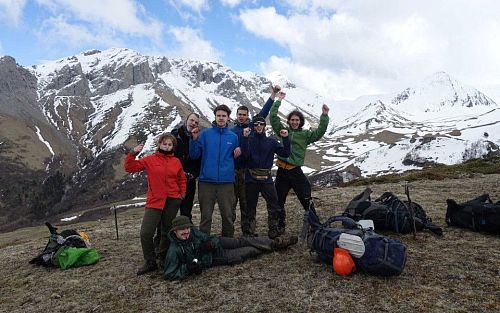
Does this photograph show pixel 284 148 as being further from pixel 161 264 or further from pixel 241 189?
pixel 161 264

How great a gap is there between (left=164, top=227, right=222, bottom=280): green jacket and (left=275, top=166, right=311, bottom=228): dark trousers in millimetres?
3365

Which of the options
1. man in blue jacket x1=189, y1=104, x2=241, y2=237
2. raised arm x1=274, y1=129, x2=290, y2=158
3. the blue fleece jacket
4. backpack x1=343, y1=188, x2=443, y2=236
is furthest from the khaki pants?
backpack x1=343, y1=188, x2=443, y2=236

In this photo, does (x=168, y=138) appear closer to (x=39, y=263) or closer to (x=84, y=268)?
(x=84, y=268)

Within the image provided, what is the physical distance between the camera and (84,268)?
39.6 feet

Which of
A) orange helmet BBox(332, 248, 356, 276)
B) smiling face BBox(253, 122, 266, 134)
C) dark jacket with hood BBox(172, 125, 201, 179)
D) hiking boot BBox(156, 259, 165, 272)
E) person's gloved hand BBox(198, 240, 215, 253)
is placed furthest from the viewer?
smiling face BBox(253, 122, 266, 134)

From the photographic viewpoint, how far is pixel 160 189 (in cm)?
1060

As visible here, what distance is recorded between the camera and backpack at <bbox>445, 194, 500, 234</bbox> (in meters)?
11.9

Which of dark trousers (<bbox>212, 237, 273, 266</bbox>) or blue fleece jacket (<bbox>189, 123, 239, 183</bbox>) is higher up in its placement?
blue fleece jacket (<bbox>189, 123, 239, 183</bbox>)

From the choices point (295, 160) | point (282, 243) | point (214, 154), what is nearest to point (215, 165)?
point (214, 154)

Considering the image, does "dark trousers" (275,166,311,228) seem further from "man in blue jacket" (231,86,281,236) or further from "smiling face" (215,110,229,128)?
"smiling face" (215,110,229,128)

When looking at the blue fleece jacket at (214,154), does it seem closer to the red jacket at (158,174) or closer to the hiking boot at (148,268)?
the red jacket at (158,174)

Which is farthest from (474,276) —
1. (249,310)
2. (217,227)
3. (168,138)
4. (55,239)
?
(55,239)

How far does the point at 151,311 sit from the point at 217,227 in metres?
8.50

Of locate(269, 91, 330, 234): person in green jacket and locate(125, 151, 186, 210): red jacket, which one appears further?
locate(269, 91, 330, 234): person in green jacket
